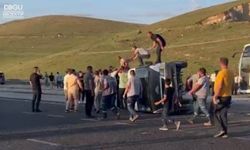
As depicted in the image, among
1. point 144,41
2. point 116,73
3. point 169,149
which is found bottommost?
point 169,149

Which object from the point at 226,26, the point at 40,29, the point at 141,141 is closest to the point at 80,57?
the point at 226,26

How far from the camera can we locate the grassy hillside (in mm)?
77688

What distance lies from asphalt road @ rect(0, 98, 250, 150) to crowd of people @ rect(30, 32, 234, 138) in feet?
1.33

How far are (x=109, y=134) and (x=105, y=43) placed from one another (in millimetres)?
84031

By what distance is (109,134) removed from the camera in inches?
758

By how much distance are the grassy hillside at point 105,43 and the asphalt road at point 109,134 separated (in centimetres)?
3756

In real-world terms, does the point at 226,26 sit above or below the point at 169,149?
above

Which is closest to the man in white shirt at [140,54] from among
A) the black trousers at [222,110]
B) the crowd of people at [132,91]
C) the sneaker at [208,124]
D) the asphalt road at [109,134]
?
the crowd of people at [132,91]

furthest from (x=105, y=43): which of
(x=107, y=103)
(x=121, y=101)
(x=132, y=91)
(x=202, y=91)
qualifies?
(x=202, y=91)

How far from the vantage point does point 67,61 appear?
3684 inches

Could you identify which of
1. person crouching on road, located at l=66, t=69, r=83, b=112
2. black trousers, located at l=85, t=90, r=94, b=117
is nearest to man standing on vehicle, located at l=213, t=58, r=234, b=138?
black trousers, located at l=85, t=90, r=94, b=117

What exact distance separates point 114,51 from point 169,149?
75480 mm

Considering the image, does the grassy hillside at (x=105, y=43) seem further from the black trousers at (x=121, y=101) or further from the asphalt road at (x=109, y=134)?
the asphalt road at (x=109, y=134)

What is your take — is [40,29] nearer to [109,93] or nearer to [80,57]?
[80,57]
